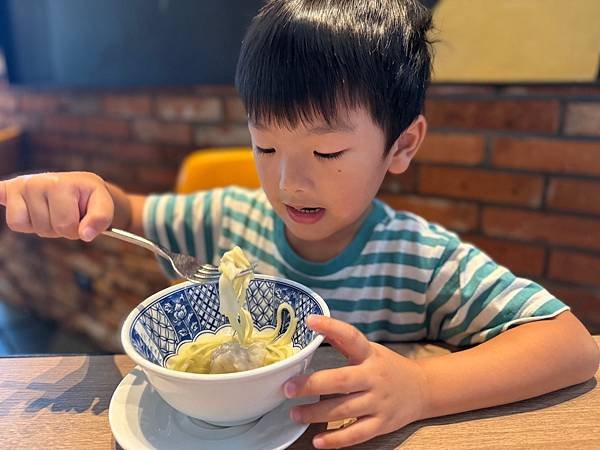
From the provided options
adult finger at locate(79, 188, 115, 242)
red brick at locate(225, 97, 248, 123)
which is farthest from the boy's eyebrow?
red brick at locate(225, 97, 248, 123)

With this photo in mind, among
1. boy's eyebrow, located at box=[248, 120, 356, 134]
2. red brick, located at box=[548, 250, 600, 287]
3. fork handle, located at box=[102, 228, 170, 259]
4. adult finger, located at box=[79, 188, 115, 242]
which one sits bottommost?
red brick, located at box=[548, 250, 600, 287]

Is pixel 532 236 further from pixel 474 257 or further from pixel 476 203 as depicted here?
pixel 474 257

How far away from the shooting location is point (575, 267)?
58.5 inches

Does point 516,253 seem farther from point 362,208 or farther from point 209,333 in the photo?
point 209,333

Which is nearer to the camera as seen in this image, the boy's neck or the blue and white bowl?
the blue and white bowl

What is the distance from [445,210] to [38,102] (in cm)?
186

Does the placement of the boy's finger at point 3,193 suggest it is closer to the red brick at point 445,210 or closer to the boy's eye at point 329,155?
the boy's eye at point 329,155

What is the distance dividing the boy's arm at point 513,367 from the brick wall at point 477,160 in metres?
0.81

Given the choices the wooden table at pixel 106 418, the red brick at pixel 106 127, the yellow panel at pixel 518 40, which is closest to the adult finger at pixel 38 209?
the wooden table at pixel 106 418

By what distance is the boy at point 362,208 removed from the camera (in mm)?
541

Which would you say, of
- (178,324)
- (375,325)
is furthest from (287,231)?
(178,324)

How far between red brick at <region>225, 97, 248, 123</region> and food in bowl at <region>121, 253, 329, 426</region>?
1.27m

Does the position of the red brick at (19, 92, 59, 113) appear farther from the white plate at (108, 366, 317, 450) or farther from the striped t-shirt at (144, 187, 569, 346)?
the white plate at (108, 366, 317, 450)

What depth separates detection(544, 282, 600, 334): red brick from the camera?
148 centimetres
